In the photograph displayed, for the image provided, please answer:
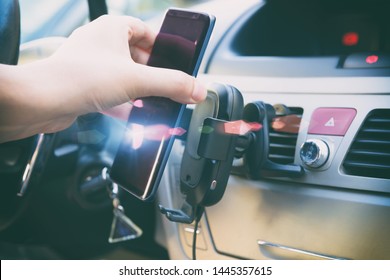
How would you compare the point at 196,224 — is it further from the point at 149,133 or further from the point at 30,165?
the point at 30,165

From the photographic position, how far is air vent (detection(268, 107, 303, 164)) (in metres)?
0.75

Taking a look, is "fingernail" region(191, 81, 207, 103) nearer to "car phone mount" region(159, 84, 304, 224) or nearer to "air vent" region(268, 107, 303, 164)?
"car phone mount" region(159, 84, 304, 224)

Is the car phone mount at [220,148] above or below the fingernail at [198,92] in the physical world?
below

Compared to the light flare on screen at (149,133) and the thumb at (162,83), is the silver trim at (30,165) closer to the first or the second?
the light flare on screen at (149,133)

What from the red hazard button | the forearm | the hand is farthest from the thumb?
the red hazard button

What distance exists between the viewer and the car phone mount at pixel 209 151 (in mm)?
657

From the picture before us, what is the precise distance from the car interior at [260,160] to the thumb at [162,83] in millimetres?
74

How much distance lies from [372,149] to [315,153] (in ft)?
0.26

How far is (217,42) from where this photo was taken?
97cm

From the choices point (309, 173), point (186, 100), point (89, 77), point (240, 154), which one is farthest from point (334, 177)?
point (89, 77)

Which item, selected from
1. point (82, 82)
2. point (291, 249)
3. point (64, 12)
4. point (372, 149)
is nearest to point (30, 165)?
point (64, 12)

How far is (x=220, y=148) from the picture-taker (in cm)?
66

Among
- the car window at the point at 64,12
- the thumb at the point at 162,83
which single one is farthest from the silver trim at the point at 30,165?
the thumb at the point at 162,83
